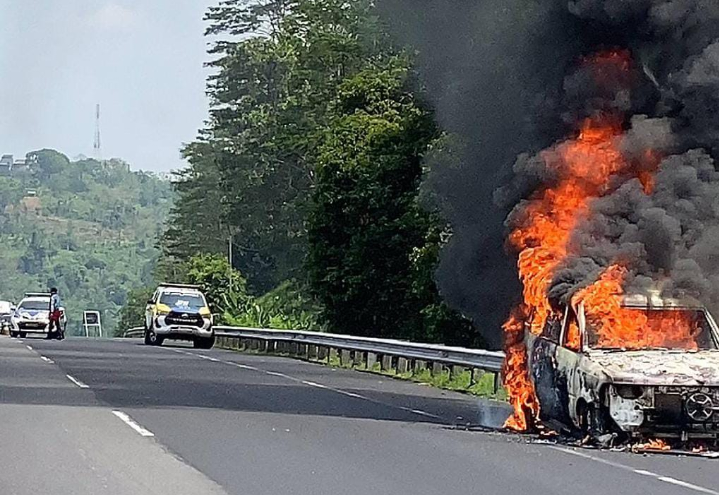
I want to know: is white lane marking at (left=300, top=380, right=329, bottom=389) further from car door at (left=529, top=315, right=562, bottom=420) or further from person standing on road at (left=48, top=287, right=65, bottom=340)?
person standing on road at (left=48, top=287, right=65, bottom=340)

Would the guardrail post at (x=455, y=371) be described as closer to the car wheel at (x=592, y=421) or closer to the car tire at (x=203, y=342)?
the car wheel at (x=592, y=421)

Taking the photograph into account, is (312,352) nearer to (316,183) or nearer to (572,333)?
(316,183)

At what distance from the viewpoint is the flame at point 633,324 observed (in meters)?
16.9

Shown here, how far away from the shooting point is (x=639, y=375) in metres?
15.4

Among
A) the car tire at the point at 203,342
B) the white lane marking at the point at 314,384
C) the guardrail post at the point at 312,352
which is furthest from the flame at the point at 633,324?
the car tire at the point at 203,342

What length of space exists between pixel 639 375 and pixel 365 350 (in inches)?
764

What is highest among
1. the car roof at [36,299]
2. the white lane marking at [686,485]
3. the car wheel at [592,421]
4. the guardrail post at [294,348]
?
the car roof at [36,299]

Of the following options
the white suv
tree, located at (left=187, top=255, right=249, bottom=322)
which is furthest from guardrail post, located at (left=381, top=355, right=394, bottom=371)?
tree, located at (left=187, top=255, right=249, bottom=322)

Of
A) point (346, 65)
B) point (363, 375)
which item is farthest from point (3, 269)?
point (363, 375)

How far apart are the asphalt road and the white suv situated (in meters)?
19.7

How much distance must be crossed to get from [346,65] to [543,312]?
148 feet

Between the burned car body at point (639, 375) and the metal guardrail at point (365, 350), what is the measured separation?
7.46 metres

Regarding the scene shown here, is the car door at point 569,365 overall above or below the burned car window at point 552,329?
below

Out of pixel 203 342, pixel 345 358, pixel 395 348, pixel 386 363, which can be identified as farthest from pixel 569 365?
pixel 203 342
